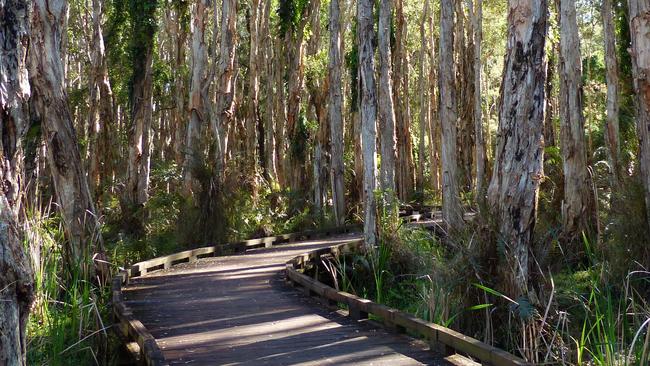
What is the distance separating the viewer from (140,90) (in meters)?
25.5

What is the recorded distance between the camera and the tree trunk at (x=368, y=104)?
50.4 feet

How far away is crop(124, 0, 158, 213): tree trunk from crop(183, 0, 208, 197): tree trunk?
2.78 m

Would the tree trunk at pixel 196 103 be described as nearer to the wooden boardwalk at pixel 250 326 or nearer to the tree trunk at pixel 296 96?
the wooden boardwalk at pixel 250 326

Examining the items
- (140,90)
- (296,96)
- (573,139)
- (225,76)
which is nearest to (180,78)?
(296,96)

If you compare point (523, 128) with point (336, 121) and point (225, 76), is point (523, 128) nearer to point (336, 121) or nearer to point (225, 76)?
point (225, 76)

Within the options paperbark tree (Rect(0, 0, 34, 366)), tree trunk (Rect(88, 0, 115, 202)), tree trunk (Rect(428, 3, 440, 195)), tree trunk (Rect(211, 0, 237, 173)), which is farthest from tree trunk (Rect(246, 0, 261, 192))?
paperbark tree (Rect(0, 0, 34, 366))

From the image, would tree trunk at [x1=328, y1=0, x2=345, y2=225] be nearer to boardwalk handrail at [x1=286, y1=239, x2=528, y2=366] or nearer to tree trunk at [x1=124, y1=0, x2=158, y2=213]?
tree trunk at [x1=124, y1=0, x2=158, y2=213]

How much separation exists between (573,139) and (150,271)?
9.66m

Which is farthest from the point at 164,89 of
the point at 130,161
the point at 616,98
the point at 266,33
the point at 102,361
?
the point at 102,361

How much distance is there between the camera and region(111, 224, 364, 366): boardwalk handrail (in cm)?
809

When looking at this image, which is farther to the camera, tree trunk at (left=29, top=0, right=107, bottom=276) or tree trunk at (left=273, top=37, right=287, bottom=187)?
tree trunk at (left=273, top=37, right=287, bottom=187)

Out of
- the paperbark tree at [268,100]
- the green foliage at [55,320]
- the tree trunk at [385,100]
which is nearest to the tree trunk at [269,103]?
the paperbark tree at [268,100]

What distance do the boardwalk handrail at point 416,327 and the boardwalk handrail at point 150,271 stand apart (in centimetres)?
286

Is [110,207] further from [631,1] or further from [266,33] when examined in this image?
[631,1]
